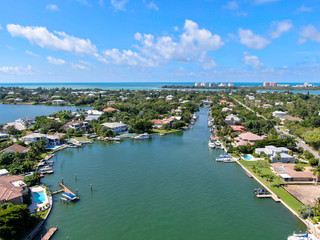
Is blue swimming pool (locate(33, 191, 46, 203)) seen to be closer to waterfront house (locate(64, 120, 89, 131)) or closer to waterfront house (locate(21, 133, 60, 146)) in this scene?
waterfront house (locate(21, 133, 60, 146))

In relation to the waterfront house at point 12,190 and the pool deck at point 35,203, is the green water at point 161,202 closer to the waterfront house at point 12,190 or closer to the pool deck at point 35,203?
the pool deck at point 35,203

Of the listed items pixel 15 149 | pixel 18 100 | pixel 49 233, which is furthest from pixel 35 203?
pixel 18 100

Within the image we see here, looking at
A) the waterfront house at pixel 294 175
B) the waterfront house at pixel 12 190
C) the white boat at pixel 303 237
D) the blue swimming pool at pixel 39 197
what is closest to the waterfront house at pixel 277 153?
the waterfront house at pixel 294 175

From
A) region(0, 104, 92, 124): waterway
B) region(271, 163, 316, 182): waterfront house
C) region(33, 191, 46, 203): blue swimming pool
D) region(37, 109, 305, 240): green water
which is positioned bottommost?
region(37, 109, 305, 240): green water

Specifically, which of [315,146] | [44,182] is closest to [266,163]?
[315,146]

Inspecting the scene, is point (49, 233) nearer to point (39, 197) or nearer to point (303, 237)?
point (39, 197)

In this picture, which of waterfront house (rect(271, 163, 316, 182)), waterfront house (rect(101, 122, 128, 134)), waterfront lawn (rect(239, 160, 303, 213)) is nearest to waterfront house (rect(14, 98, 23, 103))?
waterfront house (rect(101, 122, 128, 134))

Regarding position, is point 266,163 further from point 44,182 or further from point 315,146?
point 44,182
